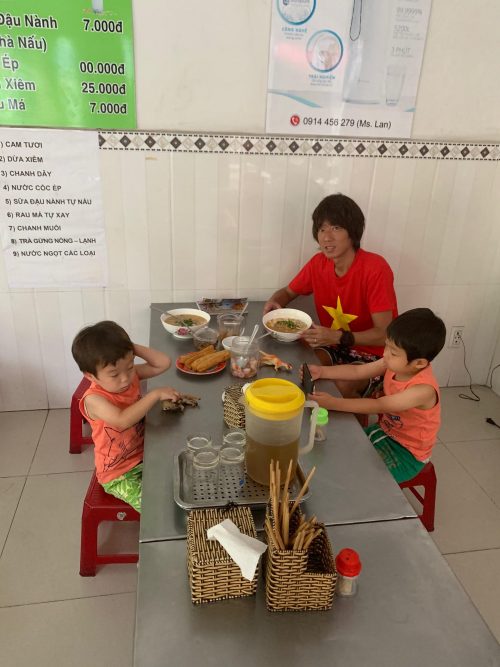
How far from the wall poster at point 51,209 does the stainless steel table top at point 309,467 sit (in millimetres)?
1021

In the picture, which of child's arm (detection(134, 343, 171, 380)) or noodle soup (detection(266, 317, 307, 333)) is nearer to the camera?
child's arm (detection(134, 343, 171, 380))

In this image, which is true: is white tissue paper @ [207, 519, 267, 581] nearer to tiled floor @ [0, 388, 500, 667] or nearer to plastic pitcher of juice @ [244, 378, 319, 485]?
plastic pitcher of juice @ [244, 378, 319, 485]

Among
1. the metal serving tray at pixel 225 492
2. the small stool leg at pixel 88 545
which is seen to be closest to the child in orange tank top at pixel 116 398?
the small stool leg at pixel 88 545

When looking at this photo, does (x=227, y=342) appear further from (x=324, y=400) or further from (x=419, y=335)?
(x=419, y=335)

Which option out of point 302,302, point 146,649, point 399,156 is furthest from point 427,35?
point 146,649

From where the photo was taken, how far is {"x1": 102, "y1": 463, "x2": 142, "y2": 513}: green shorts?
1620mm

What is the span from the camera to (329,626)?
2.95 ft

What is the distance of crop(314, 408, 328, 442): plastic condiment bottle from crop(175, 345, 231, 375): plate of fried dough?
0.47 metres

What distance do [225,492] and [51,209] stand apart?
1754 millimetres

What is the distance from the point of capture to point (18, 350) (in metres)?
2.61

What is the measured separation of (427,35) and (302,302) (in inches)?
54.7

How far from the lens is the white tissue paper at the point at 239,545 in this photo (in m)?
0.89

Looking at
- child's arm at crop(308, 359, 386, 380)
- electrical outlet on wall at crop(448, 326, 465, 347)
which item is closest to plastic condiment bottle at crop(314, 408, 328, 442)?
child's arm at crop(308, 359, 386, 380)

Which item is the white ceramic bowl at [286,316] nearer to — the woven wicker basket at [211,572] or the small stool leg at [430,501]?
the small stool leg at [430,501]
